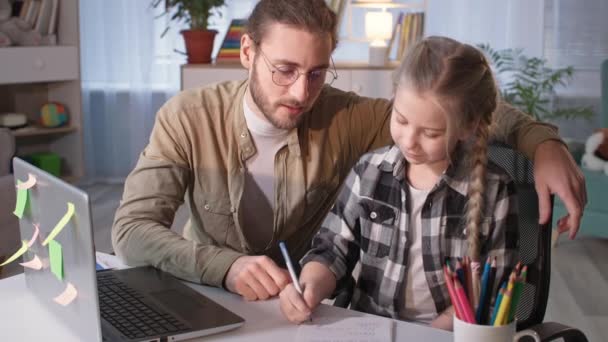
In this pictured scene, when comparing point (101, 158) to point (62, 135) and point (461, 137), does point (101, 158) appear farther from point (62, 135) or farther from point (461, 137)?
point (461, 137)

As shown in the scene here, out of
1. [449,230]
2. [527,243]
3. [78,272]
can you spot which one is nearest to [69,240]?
[78,272]

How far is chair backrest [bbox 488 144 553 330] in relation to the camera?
140 cm

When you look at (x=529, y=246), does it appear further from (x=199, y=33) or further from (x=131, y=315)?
(x=199, y=33)

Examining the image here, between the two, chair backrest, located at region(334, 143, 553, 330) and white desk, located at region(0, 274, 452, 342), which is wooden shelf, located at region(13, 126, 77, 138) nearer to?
white desk, located at region(0, 274, 452, 342)

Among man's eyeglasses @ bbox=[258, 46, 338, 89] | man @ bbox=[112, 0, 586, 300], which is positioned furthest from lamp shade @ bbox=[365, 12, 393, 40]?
man's eyeglasses @ bbox=[258, 46, 338, 89]

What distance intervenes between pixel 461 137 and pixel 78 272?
2.25ft

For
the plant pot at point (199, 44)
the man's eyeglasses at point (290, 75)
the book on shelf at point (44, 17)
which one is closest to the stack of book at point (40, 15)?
the book on shelf at point (44, 17)

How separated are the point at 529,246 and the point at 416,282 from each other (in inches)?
8.1

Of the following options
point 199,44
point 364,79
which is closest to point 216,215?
point 364,79

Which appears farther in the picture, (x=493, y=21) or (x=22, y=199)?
(x=493, y=21)

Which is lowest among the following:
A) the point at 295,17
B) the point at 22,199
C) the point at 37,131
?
the point at 37,131

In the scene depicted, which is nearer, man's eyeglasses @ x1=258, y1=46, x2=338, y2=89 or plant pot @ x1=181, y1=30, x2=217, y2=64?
man's eyeglasses @ x1=258, y1=46, x2=338, y2=89

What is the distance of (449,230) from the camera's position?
1.41 m

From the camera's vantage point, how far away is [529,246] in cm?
141
